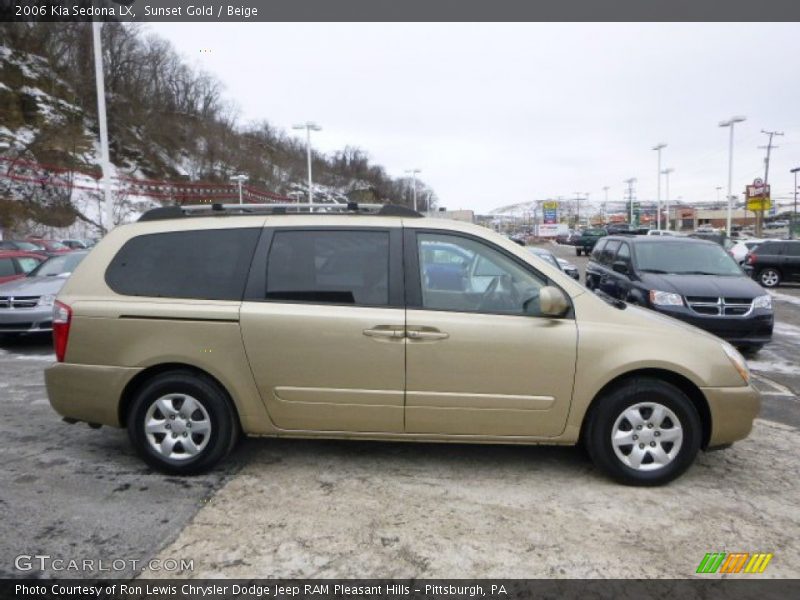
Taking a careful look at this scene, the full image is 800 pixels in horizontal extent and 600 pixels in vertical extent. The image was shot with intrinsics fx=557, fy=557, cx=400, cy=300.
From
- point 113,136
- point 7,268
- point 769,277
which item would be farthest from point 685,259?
point 113,136

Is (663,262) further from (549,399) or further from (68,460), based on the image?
(68,460)

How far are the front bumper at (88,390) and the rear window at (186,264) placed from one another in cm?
57

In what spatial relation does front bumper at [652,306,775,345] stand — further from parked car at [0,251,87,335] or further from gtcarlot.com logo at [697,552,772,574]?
parked car at [0,251,87,335]

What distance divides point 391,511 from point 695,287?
19.6ft

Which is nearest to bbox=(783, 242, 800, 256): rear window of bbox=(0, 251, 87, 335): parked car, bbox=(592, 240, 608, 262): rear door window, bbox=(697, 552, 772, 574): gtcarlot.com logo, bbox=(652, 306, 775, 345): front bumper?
bbox=(592, 240, 608, 262): rear door window

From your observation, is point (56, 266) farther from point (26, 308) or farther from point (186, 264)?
point (186, 264)

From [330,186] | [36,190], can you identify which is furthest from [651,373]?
[330,186]

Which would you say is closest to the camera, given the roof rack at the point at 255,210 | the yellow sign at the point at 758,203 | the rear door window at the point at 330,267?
the rear door window at the point at 330,267

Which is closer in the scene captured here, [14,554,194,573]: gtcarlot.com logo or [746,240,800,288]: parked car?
[14,554,194,573]: gtcarlot.com logo

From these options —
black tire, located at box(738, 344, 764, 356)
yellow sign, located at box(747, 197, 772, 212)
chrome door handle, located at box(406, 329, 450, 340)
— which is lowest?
black tire, located at box(738, 344, 764, 356)

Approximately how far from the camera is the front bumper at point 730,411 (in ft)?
11.9

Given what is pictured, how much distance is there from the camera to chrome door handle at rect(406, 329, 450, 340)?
3605mm

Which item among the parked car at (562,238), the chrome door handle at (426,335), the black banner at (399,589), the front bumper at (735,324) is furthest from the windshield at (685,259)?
the parked car at (562,238)

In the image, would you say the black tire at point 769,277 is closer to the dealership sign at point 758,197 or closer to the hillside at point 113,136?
the dealership sign at point 758,197
